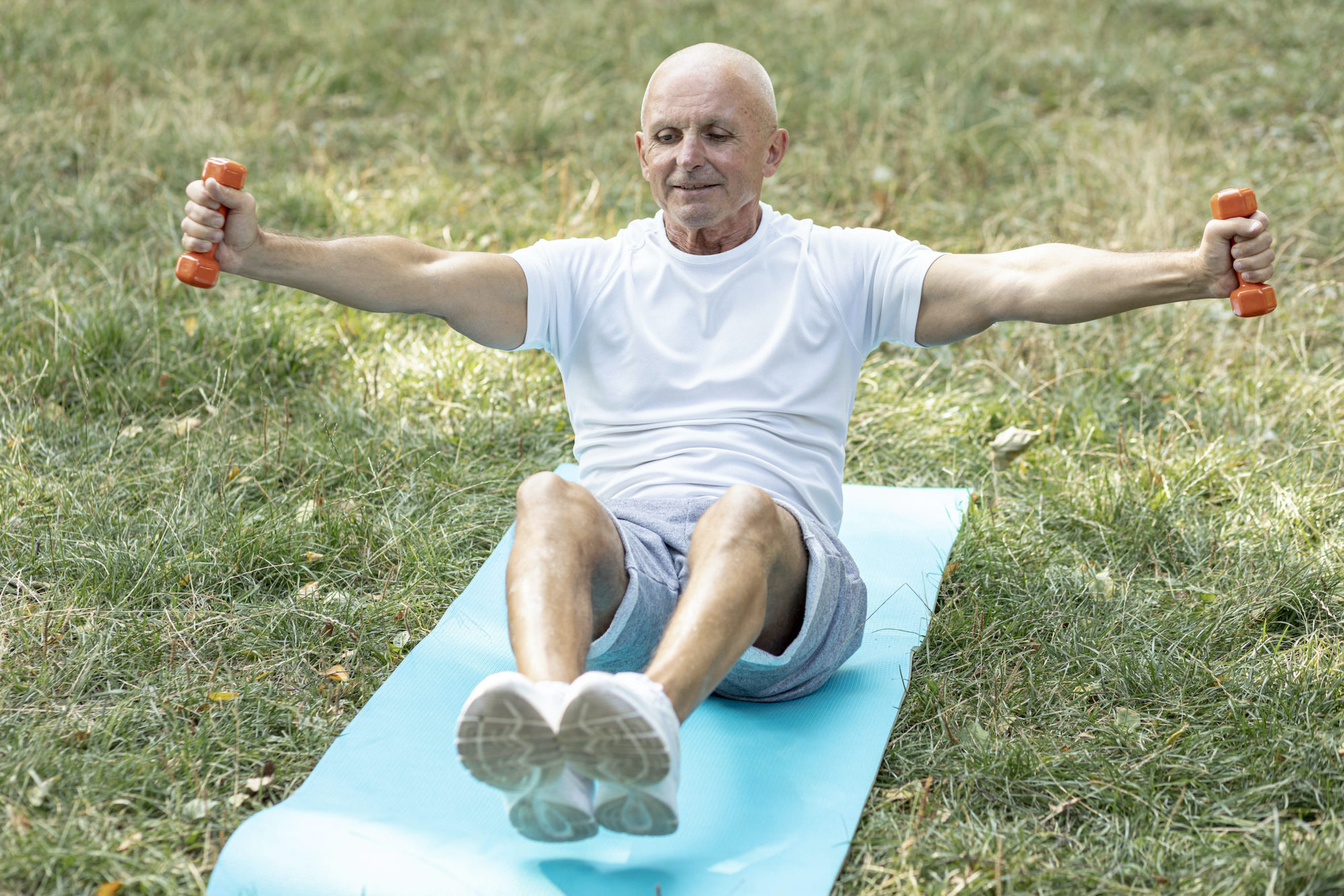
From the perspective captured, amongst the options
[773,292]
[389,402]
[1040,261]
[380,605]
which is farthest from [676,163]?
[389,402]

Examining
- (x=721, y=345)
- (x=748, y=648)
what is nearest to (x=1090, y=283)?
(x=721, y=345)

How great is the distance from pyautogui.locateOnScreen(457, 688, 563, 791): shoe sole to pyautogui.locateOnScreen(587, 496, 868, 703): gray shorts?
1.66 ft

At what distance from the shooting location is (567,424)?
14.8ft

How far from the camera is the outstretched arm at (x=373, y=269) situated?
2.79 m

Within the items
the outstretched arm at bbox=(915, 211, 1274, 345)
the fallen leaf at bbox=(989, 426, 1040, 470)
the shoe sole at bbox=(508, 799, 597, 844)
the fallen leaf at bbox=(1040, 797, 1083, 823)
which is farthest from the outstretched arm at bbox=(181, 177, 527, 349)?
the fallen leaf at bbox=(989, 426, 1040, 470)

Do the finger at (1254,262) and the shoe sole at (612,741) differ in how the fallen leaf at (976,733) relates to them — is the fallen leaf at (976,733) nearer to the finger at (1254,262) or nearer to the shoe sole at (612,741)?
the shoe sole at (612,741)

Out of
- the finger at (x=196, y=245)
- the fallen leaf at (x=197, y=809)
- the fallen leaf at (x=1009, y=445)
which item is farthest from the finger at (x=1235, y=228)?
the fallen leaf at (x=197, y=809)

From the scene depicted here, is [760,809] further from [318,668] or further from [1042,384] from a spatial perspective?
[1042,384]

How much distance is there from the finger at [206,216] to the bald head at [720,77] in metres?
1.04

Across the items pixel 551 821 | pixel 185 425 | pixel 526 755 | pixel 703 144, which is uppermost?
pixel 703 144

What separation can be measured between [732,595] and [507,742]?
55 centimetres

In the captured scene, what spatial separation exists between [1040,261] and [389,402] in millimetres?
2392

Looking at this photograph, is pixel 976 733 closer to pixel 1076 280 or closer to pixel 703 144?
pixel 1076 280

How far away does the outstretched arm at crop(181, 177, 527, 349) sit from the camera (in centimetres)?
279
